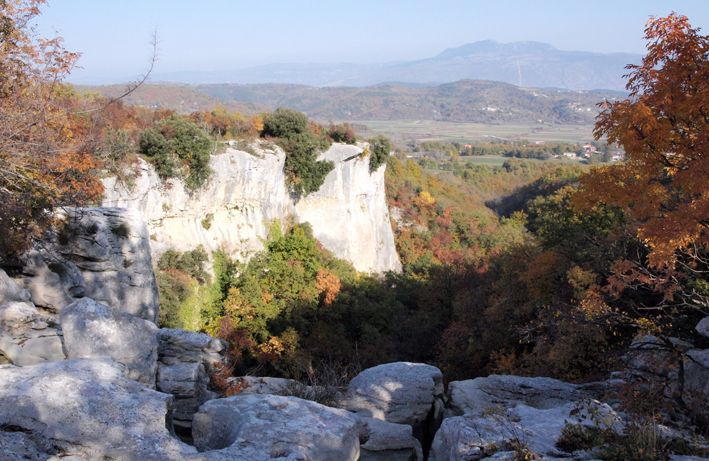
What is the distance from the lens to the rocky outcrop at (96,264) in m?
10.3

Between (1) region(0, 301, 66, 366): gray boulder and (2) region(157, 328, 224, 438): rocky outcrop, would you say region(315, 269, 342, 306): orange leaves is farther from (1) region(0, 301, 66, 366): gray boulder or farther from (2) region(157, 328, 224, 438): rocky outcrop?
(1) region(0, 301, 66, 366): gray boulder

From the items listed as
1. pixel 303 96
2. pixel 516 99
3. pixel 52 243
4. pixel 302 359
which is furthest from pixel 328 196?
pixel 516 99

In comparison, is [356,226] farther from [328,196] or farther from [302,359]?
[302,359]

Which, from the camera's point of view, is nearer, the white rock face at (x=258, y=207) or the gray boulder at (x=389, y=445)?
the gray boulder at (x=389, y=445)

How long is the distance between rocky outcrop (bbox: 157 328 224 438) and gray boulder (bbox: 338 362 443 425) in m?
2.80

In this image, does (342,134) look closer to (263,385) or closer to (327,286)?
(327,286)

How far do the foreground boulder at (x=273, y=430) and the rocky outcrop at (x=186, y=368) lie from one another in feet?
5.19

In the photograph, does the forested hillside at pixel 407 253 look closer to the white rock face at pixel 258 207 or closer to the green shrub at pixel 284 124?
the green shrub at pixel 284 124

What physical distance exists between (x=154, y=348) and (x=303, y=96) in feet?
474

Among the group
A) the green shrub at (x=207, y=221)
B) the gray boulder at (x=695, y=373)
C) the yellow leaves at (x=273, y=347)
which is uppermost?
the green shrub at (x=207, y=221)

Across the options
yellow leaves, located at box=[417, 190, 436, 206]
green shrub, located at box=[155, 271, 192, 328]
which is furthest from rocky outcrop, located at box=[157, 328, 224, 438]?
yellow leaves, located at box=[417, 190, 436, 206]

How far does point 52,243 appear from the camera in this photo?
1107 centimetres

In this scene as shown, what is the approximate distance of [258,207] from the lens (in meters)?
25.6

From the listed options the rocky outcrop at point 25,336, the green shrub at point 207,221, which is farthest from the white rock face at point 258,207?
the rocky outcrop at point 25,336
